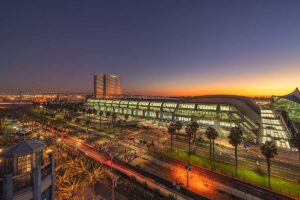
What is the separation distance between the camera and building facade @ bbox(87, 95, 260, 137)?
92.9 meters

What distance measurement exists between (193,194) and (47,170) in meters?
29.5

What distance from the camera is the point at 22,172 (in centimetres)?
1809

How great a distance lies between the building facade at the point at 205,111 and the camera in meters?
92.9

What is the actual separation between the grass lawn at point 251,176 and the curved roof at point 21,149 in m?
45.5

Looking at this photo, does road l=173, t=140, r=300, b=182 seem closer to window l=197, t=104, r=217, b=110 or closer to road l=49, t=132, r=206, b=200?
road l=49, t=132, r=206, b=200

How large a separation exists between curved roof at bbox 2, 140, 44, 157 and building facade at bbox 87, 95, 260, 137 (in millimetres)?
85908

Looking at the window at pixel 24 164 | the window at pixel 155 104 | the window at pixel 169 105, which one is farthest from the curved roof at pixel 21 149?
the window at pixel 155 104

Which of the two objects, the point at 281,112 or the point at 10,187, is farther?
the point at 281,112

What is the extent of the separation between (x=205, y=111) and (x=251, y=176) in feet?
202

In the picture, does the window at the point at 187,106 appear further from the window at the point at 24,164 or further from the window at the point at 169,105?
the window at the point at 24,164

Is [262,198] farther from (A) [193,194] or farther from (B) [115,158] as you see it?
(B) [115,158]

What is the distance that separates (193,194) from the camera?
38406mm

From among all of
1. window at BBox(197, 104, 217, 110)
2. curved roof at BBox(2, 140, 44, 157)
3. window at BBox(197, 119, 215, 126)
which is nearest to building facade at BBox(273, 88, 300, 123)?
window at BBox(197, 104, 217, 110)

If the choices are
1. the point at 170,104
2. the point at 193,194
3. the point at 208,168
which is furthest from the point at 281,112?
the point at 193,194
